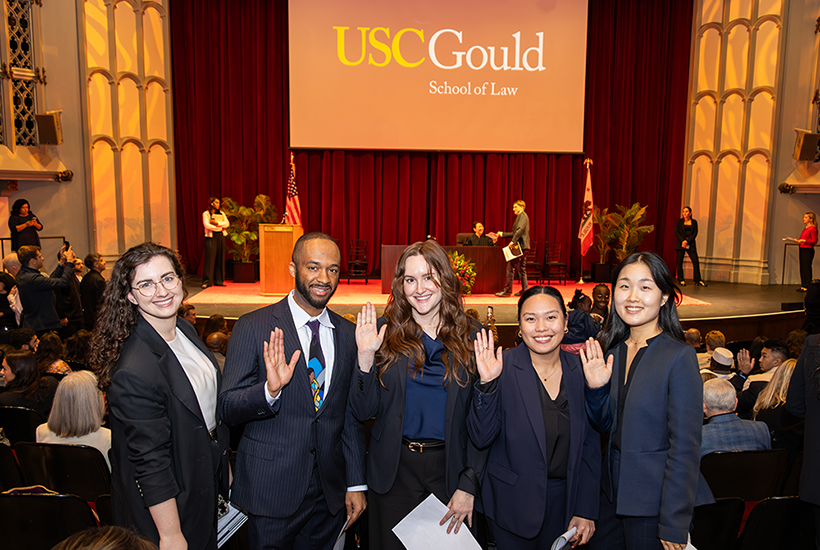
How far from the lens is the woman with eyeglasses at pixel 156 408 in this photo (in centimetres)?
167

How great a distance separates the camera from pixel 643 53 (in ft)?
40.2

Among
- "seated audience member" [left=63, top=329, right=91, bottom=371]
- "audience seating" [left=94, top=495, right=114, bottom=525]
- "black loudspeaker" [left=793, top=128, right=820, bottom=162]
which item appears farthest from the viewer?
"black loudspeaker" [left=793, top=128, right=820, bottom=162]

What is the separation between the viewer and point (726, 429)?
9.34 ft

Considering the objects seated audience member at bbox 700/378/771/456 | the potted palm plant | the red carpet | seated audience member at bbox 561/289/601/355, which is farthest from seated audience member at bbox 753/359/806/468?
the potted palm plant

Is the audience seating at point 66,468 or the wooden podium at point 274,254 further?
the wooden podium at point 274,254

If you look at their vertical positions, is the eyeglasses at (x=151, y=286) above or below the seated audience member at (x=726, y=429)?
above

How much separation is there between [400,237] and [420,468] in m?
Result: 10.7

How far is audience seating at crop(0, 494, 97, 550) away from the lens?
82.3 inches

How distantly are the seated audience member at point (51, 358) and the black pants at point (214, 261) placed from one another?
6148mm

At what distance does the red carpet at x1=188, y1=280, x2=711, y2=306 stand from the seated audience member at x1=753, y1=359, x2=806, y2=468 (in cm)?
555

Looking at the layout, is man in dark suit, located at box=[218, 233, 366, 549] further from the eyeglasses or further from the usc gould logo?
the usc gould logo

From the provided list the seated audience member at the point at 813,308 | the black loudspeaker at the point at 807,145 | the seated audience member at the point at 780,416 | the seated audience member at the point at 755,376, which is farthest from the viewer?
the black loudspeaker at the point at 807,145

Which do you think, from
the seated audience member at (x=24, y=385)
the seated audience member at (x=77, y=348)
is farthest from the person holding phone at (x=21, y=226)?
the seated audience member at (x=24, y=385)

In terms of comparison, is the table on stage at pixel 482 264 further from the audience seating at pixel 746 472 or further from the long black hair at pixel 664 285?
the long black hair at pixel 664 285
